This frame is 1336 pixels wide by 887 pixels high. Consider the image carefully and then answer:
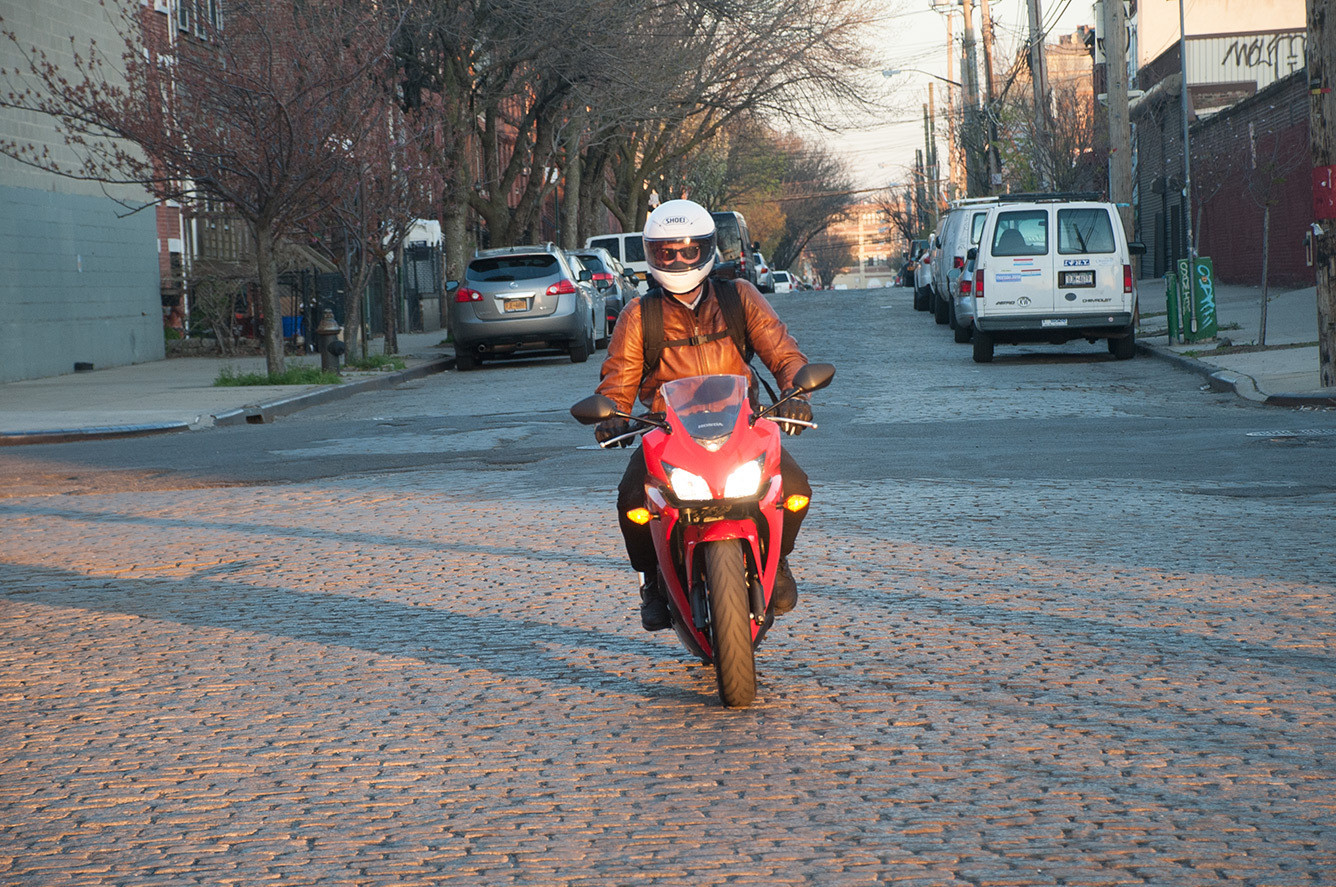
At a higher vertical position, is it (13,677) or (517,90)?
(517,90)

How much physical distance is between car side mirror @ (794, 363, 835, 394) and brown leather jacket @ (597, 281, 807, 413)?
0.22 metres

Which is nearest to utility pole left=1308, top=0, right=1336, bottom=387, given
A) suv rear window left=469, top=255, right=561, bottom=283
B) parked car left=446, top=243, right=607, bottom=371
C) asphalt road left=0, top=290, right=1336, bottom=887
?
asphalt road left=0, top=290, right=1336, bottom=887

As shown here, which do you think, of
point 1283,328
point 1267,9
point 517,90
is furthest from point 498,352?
point 1267,9

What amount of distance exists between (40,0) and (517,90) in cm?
963

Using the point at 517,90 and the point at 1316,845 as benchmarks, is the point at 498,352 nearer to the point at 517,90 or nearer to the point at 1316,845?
the point at 517,90

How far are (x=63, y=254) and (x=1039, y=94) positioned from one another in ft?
69.1

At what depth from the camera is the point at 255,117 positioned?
21109 millimetres

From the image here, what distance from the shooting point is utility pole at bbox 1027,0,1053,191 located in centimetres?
3609

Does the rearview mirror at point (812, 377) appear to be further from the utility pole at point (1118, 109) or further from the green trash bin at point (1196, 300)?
the utility pole at point (1118, 109)

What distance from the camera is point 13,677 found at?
6383 millimetres

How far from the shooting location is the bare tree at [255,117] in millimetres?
21391

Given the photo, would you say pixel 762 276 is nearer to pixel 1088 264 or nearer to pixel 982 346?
pixel 982 346

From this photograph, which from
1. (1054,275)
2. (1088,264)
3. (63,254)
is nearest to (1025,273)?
(1054,275)

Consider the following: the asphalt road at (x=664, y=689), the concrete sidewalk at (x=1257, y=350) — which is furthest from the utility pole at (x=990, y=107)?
the asphalt road at (x=664, y=689)
